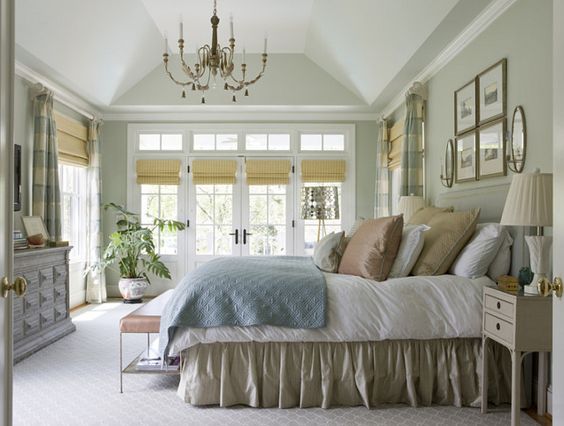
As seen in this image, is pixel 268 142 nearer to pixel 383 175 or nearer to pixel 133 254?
pixel 383 175

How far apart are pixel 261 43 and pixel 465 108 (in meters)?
2.83

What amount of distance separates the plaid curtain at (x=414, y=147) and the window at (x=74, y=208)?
391 centimetres

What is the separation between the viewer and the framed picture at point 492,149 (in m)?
3.06

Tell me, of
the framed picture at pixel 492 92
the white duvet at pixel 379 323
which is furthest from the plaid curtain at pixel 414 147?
the white duvet at pixel 379 323

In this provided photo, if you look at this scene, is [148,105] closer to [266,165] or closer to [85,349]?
[266,165]

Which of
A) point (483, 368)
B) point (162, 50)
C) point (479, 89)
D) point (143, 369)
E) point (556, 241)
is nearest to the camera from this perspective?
point (556, 241)

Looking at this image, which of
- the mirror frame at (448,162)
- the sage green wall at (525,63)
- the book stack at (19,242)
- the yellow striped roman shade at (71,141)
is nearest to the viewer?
the sage green wall at (525,63)

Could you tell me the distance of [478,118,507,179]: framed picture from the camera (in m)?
3.06

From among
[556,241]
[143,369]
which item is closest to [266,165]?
[143,369]

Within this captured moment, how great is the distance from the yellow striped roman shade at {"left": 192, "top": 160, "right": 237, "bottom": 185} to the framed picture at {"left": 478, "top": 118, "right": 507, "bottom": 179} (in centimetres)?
356

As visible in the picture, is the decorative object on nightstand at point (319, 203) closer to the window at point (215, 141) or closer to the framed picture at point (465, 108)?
the window at point (215, 141)

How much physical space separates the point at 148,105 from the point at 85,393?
13.0 ft

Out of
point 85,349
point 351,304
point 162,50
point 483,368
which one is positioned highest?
point 162,50

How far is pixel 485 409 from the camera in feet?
8.32
